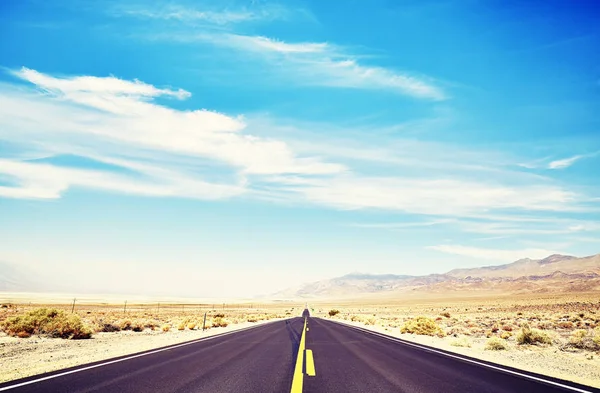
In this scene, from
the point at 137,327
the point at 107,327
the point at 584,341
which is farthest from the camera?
the point at 137,327

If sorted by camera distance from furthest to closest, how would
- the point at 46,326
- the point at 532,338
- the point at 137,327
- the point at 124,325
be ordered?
1. the point at 137,327
2. the point at 124,325
3. the point at 46,326
4. the point at 532,338

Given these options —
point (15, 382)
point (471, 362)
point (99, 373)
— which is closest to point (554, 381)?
point (471, 362)

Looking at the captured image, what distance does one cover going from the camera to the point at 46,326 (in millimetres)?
19125

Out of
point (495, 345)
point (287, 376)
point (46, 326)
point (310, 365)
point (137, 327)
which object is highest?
point (287, 376)

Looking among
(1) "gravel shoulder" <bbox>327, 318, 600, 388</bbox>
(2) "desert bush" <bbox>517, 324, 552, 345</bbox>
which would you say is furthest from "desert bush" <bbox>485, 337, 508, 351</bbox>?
(2) "desert bush" <bbox>517, 324, 552, 345</bbox>

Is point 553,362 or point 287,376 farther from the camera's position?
point 553,362

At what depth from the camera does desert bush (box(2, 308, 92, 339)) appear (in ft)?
61.2

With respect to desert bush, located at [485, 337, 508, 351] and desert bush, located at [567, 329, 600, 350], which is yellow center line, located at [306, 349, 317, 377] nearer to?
desert bush, located at [485, 337, 508, 351]

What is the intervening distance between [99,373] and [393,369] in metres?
7.08

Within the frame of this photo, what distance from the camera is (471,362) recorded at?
1141cm

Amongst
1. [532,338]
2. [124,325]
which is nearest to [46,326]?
[124,325]

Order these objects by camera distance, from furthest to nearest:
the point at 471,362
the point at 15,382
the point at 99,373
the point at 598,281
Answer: the point at 598,281, the point at 471,362, the point at 99,373, the point at 15,382

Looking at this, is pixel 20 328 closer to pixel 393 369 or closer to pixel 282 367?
pixel 282 367

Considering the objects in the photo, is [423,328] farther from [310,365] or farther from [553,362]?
[310,365]
